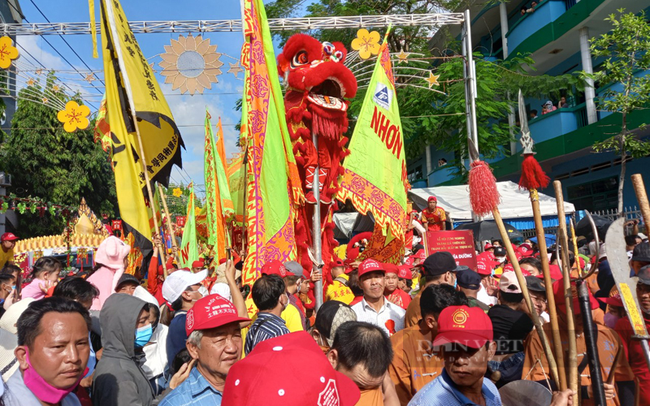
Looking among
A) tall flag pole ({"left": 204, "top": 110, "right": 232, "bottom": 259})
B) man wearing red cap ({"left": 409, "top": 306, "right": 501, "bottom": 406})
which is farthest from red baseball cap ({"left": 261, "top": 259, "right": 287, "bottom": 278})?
tall flag pole ({"left": 204, "top": 110, "right": 232, "bottom": 259})

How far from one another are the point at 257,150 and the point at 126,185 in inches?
49.7

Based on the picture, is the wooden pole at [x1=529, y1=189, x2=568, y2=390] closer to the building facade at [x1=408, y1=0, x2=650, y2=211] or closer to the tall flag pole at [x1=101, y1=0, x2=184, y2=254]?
the tall flag pole at [x1=101, y1=0, x2=184, y2=254]

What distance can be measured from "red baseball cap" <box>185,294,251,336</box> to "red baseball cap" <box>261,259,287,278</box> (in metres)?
1.75

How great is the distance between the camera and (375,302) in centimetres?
415

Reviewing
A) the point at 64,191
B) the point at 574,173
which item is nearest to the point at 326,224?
the point at 574,173

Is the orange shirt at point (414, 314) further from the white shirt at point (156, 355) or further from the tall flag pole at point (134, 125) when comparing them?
the tall flag pole at point (134, 125)

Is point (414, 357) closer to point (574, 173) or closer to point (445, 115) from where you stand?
point (445, 115)

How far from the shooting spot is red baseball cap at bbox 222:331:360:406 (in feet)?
4.08

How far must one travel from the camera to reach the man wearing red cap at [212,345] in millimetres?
2305

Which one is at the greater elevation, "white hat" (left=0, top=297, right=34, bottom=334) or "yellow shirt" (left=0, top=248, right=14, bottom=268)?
"yellow shirt" (left=0, top=248, right=14, bottom=268)

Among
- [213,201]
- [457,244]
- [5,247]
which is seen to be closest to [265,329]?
[457,244]

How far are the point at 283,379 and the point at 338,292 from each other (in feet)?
15.5

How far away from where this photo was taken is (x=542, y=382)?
220 cm

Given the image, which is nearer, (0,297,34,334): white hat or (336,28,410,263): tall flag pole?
(0,297,34,334): white hat
